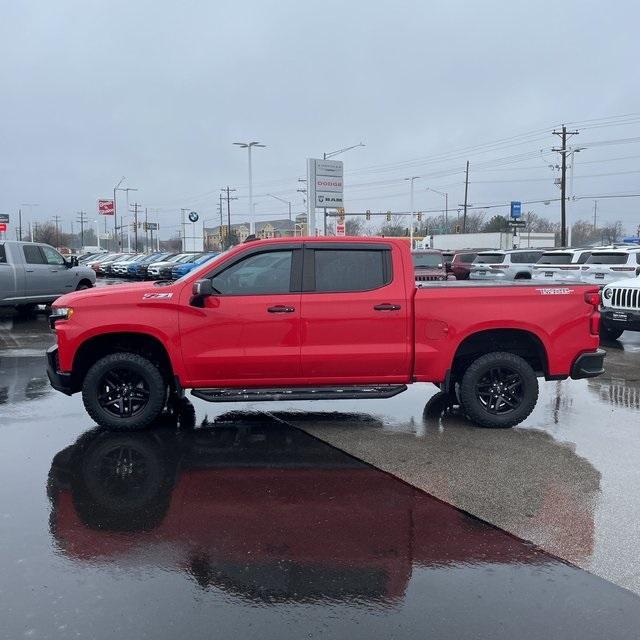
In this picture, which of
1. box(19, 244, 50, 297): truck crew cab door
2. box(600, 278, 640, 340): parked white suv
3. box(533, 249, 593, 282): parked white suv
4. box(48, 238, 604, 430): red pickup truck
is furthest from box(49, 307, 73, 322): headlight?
box(533, 249, 593, 282): parked white suv

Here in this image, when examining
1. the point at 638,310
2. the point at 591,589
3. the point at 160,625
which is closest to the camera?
the point at 160,625

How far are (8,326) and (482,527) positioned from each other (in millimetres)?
14672

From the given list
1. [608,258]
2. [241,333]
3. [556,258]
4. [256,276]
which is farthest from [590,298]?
[556,258]

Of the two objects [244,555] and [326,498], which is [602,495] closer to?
[326,498]

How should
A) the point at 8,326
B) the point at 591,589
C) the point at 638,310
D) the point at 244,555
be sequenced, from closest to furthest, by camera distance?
1. the point at 591,589
2. the point at 244,555
3. the point at 638,310
4. the point at 8,326

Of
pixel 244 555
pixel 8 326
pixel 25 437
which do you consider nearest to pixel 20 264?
pixel 8 326

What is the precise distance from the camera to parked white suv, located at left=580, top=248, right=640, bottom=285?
16.8 m

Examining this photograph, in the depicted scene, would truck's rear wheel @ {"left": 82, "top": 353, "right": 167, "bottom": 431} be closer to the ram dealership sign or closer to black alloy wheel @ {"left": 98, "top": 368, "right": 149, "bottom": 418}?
black alloy wheel @ {"left": 98, "top": 368, "right": 149, "bottom": 418}

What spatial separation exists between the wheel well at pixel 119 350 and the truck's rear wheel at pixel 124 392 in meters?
0.17

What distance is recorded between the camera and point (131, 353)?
680cm

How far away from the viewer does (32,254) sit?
17.6m

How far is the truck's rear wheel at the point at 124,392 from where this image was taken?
6.69m

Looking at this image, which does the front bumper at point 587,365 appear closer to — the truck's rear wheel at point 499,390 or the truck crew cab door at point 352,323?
the truck's rear wheel at point 499,390

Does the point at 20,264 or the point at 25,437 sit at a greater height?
the point at 20,264
